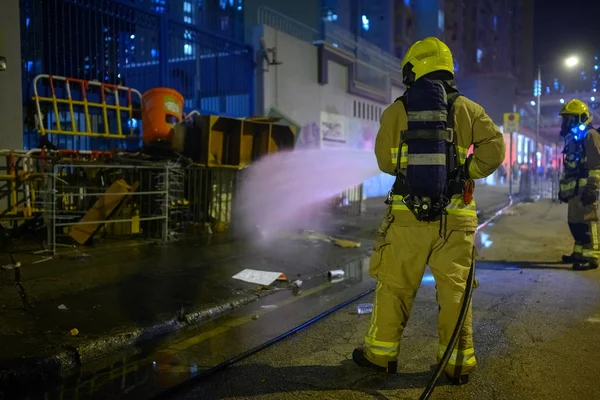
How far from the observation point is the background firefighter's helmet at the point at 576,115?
6.60 meters

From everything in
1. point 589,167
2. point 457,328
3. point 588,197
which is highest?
point 589,167

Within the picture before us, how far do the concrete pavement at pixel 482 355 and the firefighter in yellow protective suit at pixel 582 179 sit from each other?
90 cm

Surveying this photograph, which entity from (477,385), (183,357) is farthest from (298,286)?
(477,385)

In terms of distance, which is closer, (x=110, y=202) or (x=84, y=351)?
(x=84, y=351)

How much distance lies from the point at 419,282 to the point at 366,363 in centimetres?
70

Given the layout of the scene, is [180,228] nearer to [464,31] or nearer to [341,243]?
[341,243]

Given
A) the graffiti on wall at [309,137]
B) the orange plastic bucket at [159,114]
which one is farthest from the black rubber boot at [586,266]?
the graffiti on wall at [309,137]

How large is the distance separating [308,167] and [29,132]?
5.15m

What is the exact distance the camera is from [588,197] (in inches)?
261

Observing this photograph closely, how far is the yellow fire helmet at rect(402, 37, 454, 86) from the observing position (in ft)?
10.4

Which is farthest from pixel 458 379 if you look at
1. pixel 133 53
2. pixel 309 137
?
pixel 309 137

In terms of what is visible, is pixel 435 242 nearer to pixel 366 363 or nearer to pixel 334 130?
pixel 366 363

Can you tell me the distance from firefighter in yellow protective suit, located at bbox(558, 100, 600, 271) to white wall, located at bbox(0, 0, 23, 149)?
8391 mm

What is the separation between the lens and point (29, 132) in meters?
8.74
